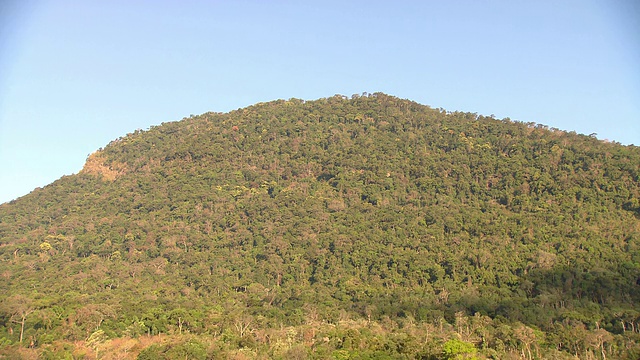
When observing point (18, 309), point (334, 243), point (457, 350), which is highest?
point (334, 243)

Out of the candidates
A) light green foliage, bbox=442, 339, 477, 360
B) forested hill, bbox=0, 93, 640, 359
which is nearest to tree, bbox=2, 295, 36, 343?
forested hill, bbox=0, 93, 640, 359

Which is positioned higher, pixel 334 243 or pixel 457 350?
pixel 334 243

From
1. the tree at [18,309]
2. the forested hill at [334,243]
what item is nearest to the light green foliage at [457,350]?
the forested hill at [334,243]

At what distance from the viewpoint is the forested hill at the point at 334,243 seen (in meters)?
47.1

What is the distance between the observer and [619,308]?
51719 millimetres

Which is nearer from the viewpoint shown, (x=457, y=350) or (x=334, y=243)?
(x=457, y=350)

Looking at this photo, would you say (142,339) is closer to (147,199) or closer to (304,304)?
(304,304)

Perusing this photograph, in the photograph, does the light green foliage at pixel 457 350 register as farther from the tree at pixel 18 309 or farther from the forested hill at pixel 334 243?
the tree at pixel 18 309

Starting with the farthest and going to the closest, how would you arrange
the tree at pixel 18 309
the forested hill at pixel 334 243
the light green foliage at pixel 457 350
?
1. the tree at pixel 18 309
2. the forested hill at pixel 334 243
3. the light green foliage at pixel 457 350

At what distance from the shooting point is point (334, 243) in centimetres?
7119

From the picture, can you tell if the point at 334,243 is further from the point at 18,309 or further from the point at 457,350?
the point at 18,309

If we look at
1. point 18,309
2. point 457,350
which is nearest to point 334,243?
point 457,350

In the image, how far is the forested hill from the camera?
47094 millimetres

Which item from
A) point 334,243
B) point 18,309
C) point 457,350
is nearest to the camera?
point 457,350
